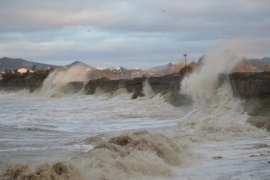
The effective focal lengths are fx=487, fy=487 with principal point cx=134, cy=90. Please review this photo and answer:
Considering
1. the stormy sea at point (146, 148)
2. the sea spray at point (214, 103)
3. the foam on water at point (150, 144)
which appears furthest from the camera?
the sea spray at point (214, 103)

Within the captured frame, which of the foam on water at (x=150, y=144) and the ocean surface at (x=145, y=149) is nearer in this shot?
the ocean surface at (x=145, y=149)

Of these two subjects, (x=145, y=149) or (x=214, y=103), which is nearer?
(x=145, y=149)

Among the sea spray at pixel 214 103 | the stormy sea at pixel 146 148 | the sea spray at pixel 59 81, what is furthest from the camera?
the sea spray at pixel 59 81

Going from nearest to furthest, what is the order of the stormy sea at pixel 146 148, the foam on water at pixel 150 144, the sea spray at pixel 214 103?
1. the stormy sea at pixel 146 148
2. the foam on water at pixel 150 144
3. the sea spray at pixel 214 103

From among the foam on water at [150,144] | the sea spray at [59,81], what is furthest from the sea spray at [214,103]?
the sea spray at [59,81]

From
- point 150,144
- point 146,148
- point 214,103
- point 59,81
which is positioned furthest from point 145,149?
point 59,81

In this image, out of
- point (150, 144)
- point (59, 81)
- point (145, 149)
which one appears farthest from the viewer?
point (59, 81)

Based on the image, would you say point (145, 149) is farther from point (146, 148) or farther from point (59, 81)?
point (59, 81)

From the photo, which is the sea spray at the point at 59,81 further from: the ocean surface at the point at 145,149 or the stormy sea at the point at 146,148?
the ocean surface at the point at 145,149

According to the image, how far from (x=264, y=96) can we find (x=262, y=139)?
4.70 m

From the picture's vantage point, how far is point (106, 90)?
164 feet

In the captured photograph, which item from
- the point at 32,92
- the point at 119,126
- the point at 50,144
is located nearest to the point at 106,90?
the point at 32,92

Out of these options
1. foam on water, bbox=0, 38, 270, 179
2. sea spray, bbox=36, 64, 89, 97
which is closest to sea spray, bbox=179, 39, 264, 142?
foam on water, bbox=0, 38, 270, 179

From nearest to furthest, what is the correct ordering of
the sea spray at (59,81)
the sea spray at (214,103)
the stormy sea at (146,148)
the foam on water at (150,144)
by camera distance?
1. the stormy sea at (146,148)
2. the foam on water at (150,144)
3. the sea spray at (214,103)
4. the sea spray at (59,81)
